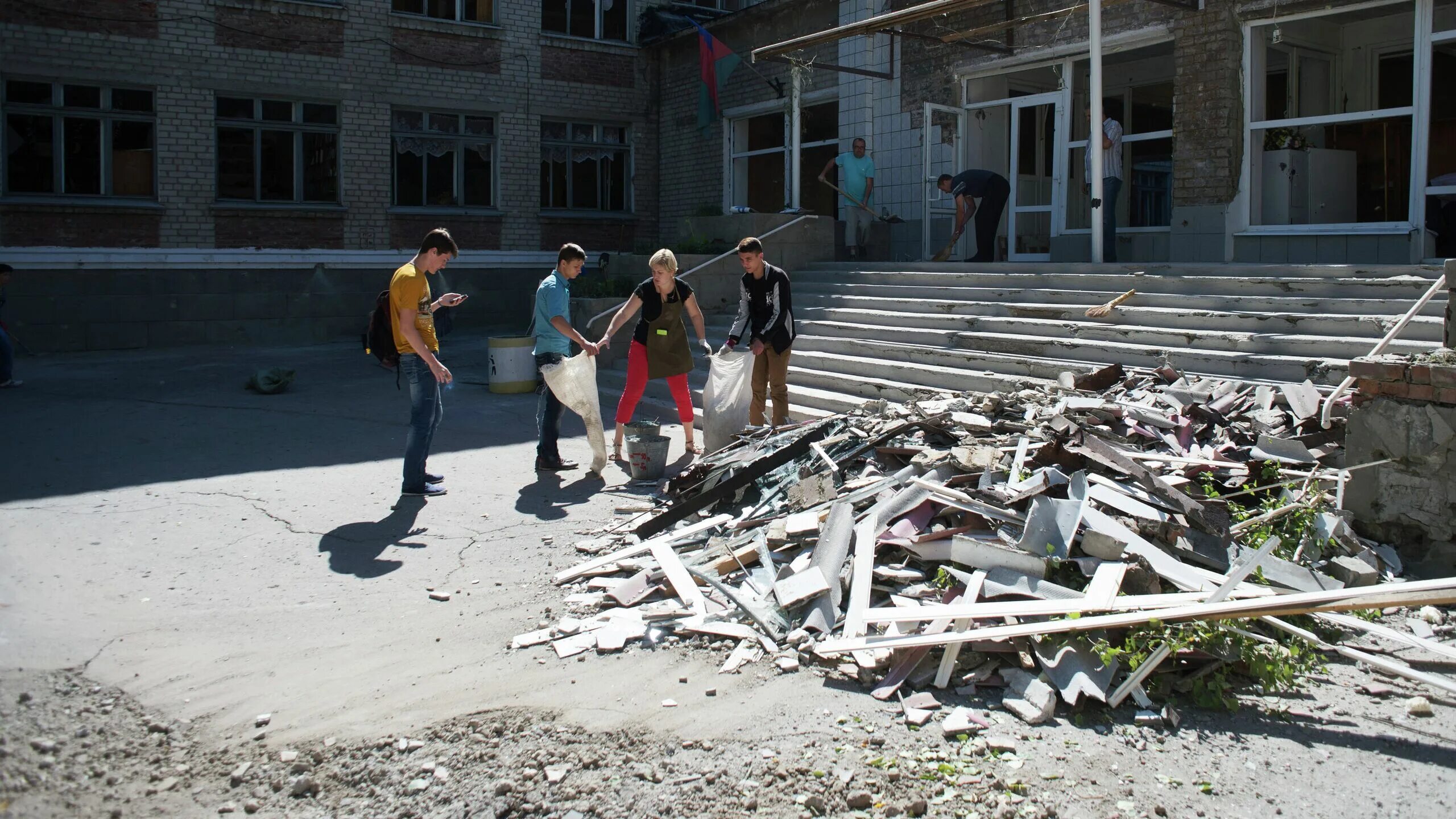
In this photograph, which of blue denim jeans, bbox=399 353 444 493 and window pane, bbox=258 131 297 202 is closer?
blue denim jeans, bbox=399 353 444 493

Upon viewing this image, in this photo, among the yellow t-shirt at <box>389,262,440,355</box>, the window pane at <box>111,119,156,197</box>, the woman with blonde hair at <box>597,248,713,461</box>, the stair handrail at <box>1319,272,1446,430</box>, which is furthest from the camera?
the window pane at <box>111,119,156,197</box>

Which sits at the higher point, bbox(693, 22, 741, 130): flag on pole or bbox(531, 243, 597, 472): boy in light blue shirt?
bbox(693, 22, 741, 130): flag on pole

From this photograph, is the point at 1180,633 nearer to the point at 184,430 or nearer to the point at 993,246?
the point at 184,430

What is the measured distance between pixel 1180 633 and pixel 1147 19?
11.0 metres

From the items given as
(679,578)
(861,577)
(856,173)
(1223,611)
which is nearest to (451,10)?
(856,173)

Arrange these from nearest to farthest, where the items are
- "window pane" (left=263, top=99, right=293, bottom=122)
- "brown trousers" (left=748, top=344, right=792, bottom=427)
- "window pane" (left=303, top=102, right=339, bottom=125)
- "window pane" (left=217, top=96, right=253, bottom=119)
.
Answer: "brown trousers" (left=748, top=344, right=792, bottom=427) → "window pane" (left=217, top=96, right=253, bottom=119) → "window pane" (left=263, top=99, right=293, bottom=122) → "window pane" (left=303, top=102, right=339, bottom=125)

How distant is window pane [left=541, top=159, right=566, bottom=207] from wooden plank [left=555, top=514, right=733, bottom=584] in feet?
48.6

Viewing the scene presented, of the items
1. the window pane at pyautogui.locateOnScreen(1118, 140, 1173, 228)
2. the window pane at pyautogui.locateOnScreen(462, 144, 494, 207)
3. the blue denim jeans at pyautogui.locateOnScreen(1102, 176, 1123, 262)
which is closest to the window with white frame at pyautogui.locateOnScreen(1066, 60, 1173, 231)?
the window pane at pyautogui.locateOnScreen(1118, 140, 1173, 228)

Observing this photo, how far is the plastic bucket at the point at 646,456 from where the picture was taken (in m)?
8.20

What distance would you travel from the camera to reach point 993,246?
14.1m

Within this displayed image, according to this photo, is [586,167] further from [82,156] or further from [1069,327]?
[1069,327]

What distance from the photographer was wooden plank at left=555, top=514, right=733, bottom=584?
231 inches

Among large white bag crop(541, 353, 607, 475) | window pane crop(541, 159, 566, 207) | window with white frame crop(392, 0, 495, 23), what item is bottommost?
large white bag crop(541, 353, 607, 475)

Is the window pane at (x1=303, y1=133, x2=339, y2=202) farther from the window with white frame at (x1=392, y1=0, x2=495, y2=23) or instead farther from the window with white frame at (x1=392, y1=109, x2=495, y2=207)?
the window with white frame at (x1=392, y1=0, x2=495, y2=23)
